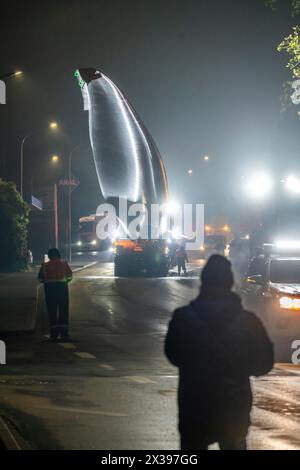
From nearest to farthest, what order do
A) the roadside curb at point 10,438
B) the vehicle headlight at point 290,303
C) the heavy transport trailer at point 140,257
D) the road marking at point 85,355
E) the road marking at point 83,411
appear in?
the roadside curb at point 10,438
the road marking at point 83,411
the vehicle headlight at point 290,303
the road marking at point 85,355
the heavy transport trailer at point 140,257

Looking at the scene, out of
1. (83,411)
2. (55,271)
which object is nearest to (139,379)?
(83,411)

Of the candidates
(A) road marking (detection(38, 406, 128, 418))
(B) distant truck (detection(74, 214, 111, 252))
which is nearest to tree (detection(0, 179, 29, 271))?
(A) road marking (detection(38, 406, 128, 418))

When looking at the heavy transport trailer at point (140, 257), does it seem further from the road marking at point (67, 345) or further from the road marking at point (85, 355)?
the road marking at point (85, 355)

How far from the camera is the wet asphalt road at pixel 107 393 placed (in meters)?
9.98

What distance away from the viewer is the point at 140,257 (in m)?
47.2

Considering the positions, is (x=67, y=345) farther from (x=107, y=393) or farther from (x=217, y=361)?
(x=217, y=361)

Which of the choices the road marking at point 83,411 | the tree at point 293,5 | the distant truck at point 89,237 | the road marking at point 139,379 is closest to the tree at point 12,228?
the tree at point 293,5

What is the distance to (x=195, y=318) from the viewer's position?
262 inches

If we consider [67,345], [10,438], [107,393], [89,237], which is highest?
[89,237]

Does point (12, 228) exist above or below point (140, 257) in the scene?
above

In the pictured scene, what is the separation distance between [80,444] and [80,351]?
928 centimetres

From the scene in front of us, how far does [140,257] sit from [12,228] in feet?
25.4

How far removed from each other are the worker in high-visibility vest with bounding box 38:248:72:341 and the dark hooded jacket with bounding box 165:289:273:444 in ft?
45.7
